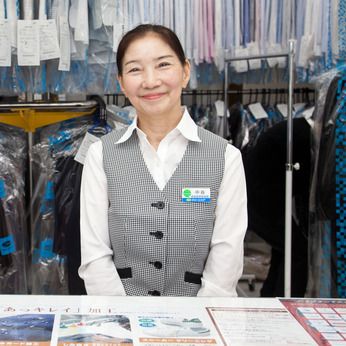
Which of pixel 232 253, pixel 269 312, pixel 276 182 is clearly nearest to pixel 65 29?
pixel 276 182

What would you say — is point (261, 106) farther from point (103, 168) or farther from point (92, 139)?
point (103, 168)

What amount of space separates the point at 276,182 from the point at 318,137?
34cm

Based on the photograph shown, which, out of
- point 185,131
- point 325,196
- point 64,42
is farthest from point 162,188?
point 64,42

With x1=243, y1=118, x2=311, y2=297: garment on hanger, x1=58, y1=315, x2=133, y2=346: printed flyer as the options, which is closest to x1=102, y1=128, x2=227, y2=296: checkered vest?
x1=58, y1=315, x2=133, y2=346: printed flyer

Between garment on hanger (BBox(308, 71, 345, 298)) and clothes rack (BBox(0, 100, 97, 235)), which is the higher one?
clothes rack (BBox(0, 100, 97, 235))

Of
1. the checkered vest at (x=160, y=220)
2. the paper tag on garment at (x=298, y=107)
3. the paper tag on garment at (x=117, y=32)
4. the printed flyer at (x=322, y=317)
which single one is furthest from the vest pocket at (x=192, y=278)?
the paper tag on garment at (x=298, y=107)

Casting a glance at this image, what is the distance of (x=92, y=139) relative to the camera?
7.30ft

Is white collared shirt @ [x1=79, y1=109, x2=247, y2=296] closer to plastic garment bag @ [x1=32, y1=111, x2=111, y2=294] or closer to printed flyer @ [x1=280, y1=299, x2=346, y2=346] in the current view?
printed flyer @ [x1=280, y1=299, x2=346, y2=346]

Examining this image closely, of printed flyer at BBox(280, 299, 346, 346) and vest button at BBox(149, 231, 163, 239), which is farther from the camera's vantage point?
vest button at BBox(149, 231, 163, 239)

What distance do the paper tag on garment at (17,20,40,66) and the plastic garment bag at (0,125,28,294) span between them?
332mm

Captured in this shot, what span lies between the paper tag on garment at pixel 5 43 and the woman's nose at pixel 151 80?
1045mm

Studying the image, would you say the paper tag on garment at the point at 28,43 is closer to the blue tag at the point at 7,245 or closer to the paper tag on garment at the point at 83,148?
the paper tag on garment at the point at 83,148

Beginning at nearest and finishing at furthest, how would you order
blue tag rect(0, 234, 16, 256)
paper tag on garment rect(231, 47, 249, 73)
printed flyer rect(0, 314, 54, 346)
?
printed flyer rect(0, 314, 54, 346)
blue tag rect(0, 234, 16, 256)
paper tag on garment rect(231, 47, 249, 73)

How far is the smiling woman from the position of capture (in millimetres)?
1390
